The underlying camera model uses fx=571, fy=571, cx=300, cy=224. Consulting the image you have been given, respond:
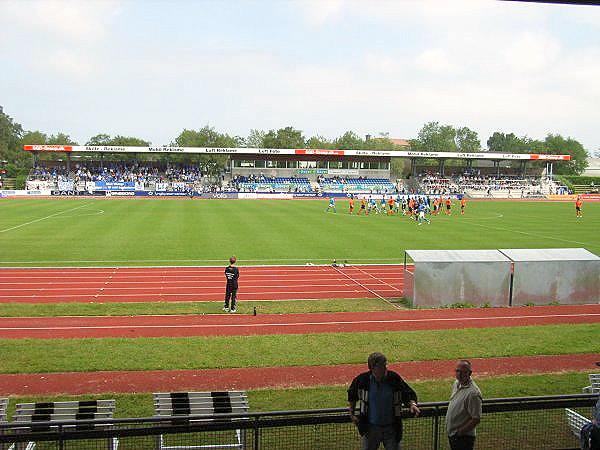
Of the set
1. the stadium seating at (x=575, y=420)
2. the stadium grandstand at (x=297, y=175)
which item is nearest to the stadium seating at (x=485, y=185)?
the stadium grandstand at (x=297, y=175)

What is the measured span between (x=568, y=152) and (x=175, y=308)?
129088 mm

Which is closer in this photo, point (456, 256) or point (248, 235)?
point (456, 256)

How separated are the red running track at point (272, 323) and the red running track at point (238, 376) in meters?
2.69

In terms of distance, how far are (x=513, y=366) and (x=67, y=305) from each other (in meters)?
11.7

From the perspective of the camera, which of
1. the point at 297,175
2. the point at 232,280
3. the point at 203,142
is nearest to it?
the point at 232,280

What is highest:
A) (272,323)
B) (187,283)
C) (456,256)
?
(456,256)

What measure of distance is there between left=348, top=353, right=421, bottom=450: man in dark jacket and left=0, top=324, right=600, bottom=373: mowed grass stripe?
18.1 ft

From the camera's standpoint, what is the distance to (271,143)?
11844cm

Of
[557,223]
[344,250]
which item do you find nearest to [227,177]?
[557,223]

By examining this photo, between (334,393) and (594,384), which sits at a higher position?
(594,384)

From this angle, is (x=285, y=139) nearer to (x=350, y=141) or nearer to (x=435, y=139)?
(x=350, y=141)

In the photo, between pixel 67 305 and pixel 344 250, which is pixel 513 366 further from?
pixel 344 250

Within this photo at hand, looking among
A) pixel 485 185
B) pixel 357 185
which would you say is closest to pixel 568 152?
pixel 485 185

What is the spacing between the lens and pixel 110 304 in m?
16.2
